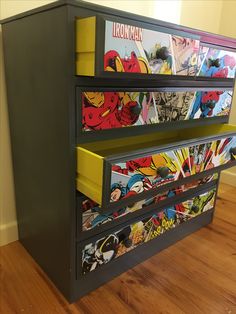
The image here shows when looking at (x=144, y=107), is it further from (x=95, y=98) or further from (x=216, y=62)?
(x=216, y=62)

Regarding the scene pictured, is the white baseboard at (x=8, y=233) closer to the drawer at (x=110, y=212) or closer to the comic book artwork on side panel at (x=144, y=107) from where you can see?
the drawer at (x=110, y=212)

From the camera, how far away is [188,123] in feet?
3.78

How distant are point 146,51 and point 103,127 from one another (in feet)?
0.83

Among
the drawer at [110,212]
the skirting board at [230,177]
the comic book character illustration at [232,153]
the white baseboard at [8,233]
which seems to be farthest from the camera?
the skirting board at [230,177]

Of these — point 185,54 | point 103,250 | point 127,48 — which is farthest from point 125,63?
point 103,250

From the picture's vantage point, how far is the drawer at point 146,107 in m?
0.82

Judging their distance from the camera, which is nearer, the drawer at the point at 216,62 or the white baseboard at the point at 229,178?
the drawer at the point at 216,62

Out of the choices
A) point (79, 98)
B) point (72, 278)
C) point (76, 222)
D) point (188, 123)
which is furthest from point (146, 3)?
point (72, 278)

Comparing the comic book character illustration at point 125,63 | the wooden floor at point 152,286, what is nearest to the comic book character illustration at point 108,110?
the comic book character illustration at point 125,63

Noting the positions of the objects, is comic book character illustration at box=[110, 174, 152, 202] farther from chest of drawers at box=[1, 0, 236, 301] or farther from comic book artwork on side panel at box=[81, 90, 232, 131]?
comic book artwork on side panel at box=[81, 90, 232, 131]

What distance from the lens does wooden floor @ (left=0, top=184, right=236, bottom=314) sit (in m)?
0.99

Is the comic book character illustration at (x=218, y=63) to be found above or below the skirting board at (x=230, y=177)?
above

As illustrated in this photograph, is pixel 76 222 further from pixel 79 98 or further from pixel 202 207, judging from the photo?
pixel 202 207

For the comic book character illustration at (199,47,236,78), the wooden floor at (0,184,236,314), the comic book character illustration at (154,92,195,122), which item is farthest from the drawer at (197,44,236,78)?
the wooden floor at (0,184,236,314)
